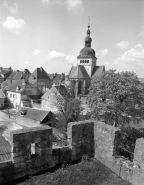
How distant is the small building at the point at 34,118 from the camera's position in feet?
72.6

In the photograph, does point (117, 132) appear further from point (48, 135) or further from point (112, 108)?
point (112, 108)

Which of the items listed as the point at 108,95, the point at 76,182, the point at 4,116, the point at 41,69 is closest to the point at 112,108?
the point at 108,95

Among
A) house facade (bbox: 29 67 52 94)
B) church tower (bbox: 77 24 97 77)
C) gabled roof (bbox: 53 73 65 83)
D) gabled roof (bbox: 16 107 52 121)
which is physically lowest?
gabled roof (bbox: 16 107 52 121)

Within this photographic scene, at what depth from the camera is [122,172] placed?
7.59 m

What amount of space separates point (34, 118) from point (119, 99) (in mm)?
12848

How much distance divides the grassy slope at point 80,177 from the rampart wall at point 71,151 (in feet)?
1.70

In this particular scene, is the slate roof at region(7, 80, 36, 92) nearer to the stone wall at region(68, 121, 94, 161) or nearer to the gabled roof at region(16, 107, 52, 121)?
the gabled roof at region(16, 107, 52, 121)

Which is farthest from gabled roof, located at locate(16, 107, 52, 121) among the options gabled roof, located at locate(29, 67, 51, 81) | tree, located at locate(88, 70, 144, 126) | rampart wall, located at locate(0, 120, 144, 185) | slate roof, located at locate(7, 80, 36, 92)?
gabled roof, located at locate(29, 67, 51, 81)

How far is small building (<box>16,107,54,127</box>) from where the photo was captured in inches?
872

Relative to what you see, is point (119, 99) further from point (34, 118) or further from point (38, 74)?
point (38, 74)

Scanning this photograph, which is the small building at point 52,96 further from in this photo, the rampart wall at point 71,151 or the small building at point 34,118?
the rampart wall at point 71,151

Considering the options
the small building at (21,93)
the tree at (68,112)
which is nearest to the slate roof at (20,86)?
the small building at (21,93)

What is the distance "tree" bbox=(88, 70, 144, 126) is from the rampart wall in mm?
7132

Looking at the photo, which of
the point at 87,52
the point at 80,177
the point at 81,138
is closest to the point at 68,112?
the point at 81,138
